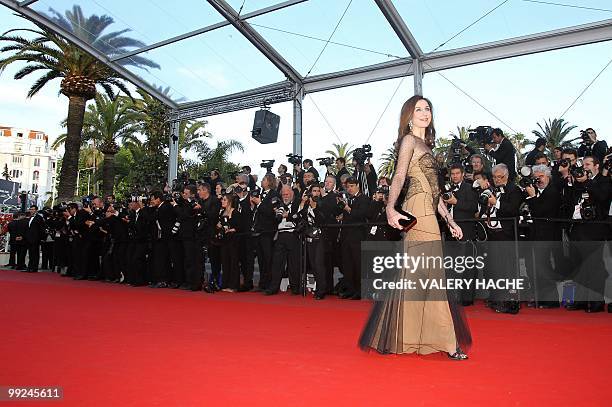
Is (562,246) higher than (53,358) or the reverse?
higher

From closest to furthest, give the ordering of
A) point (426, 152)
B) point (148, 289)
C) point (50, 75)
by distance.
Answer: point (426, 152), point (148, 289), point (50, 75)

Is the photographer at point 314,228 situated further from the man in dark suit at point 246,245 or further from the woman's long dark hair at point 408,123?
the woman's long dark hair at point 408,123

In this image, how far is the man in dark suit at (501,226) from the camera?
650 cm

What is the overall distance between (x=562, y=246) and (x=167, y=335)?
5.26 metres

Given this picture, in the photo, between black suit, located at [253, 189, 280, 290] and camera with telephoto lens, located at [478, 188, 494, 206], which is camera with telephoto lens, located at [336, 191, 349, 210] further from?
camera with telephoto lens, located at [478, 188, 494, 206]

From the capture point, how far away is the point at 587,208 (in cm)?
627

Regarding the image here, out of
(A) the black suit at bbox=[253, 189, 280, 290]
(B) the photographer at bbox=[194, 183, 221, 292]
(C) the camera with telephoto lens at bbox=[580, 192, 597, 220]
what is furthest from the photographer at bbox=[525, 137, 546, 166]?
(B) the photographer at bbox=[194, 183, 221, 292]

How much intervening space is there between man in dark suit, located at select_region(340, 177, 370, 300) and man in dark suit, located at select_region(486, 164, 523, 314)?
1956mm

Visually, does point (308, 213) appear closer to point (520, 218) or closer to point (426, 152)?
point (520, 218)

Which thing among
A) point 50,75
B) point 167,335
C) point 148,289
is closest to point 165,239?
point 148,289

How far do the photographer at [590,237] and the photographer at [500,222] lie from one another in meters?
0.80

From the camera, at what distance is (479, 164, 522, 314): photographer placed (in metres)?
6.49

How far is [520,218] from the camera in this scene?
21.4ft

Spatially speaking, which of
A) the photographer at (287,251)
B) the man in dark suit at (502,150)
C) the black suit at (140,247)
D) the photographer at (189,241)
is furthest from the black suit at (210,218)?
the man in dark suit at (502,150)
